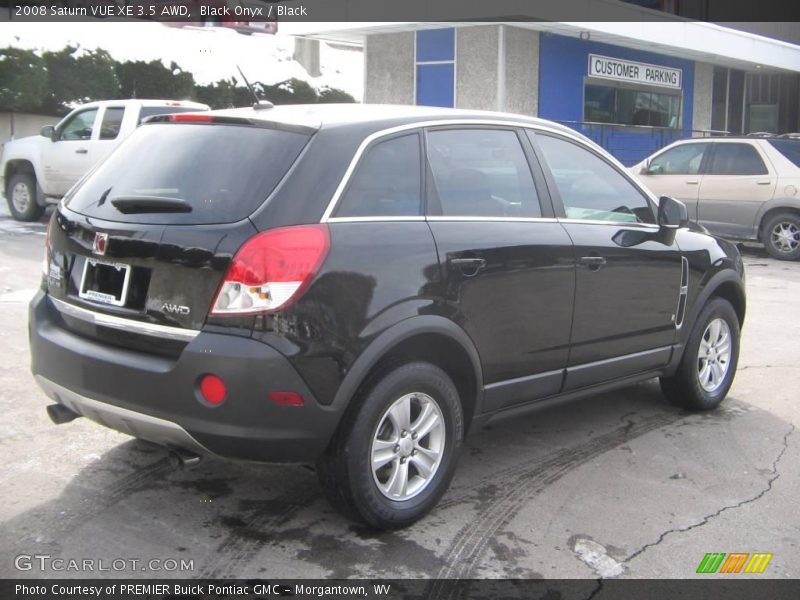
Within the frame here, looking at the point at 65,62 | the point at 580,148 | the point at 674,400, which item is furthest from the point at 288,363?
the point at 65,62

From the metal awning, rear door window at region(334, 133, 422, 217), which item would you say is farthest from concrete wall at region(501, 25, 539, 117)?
rear door window at region(334, 133, 422, 217)

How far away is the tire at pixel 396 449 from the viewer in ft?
12.0

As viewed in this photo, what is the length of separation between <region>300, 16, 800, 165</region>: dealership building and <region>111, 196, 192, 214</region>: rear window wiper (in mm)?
16372

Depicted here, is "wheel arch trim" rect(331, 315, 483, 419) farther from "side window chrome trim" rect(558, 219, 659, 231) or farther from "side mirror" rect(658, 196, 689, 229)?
"side mirror" rect(658, 196, 689, 229)

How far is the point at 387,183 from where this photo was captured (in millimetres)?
3941

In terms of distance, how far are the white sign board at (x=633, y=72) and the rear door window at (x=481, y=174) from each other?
18.3 metres

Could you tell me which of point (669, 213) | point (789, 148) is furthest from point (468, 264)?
point (789, 148)

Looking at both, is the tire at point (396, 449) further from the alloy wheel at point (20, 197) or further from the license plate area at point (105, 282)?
the alloy wheel at point (20, 197)

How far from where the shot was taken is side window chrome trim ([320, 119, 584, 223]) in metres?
3.68

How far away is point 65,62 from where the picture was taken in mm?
18375

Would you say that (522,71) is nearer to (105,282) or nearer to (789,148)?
(789,148)

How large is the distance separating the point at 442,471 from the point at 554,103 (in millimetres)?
18092

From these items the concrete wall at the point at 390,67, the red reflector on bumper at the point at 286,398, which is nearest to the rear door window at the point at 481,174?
the red reflector on bumper at the point at 286,398

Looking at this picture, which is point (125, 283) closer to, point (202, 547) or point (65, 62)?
point (202, 547)
